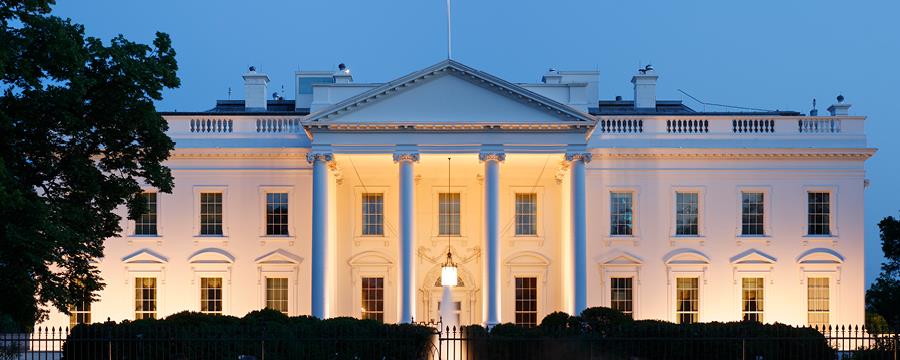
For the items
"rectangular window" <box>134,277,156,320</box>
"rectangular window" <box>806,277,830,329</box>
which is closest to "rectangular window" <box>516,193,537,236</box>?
"rectangular window" <box>806,277,830,329</box>

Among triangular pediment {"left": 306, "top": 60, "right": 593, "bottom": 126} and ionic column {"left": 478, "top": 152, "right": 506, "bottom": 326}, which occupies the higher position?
triangular pediment {"left": 306, "top": 60, "right": 593, "bottom": 126}

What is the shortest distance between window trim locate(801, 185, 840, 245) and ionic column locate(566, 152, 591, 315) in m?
8.47

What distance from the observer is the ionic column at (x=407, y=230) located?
107 feet

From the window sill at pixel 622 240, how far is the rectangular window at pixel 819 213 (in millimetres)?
5927

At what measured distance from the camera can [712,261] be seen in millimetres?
36000

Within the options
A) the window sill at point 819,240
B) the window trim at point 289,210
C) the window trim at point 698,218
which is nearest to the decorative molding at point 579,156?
the window trim at point 698,218

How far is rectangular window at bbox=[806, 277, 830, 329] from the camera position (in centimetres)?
3578

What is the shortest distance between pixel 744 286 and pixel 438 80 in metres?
12.7

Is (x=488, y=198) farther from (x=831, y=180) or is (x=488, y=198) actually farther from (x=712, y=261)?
(x=831, y=180)

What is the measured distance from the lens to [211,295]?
36.1 meters

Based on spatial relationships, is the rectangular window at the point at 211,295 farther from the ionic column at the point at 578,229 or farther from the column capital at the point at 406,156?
the ionic column at the point at 578,229

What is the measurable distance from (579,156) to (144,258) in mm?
15071

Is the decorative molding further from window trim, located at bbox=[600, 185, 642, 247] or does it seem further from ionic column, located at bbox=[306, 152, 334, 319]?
ionic column, located at bbox=[306, 152, 334, 319]

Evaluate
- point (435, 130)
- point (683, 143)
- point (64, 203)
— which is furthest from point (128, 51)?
point (683, 143)
